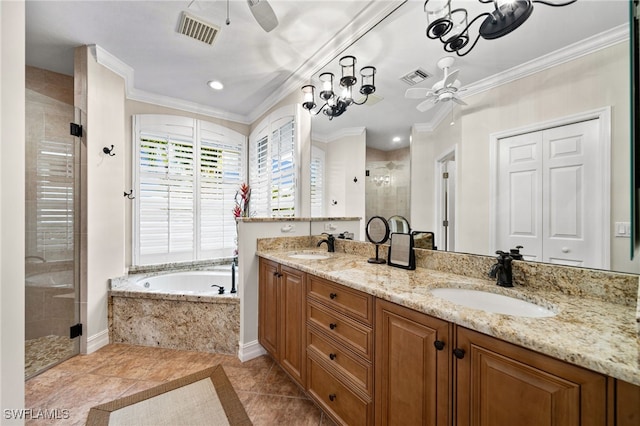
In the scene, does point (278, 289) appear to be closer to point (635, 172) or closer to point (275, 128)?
point (635, 172)

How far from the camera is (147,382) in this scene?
1.83 meters

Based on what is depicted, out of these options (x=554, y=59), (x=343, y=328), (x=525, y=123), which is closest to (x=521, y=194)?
(x=525, y=123)

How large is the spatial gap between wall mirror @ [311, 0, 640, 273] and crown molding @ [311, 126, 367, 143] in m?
0.01

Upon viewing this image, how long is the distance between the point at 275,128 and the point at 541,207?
2.68 m

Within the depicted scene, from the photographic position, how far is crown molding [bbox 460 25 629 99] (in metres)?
0.92

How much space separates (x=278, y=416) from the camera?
5.00 feet

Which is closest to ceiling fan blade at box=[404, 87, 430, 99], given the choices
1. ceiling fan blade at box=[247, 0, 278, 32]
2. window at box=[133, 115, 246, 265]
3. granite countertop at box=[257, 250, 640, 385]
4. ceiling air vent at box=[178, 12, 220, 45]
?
ceiling fan blade at box=[247, 0, 278, 32]

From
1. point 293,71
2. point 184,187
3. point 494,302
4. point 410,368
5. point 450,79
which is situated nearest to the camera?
point 410,368

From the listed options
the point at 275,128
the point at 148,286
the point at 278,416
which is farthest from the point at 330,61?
the point at 148,286

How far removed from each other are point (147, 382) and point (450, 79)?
9.27 feet

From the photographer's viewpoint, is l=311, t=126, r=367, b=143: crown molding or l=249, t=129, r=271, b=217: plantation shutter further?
l=249, t=129, r=271, b=217: plantation shutter

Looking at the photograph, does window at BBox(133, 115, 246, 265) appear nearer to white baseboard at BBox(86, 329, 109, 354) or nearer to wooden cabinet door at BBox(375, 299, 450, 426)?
white baseboard at BBox(86, 329, 109, 354)

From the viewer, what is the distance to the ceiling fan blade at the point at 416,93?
1.50 m

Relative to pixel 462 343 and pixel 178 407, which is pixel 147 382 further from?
pixel 462 343
